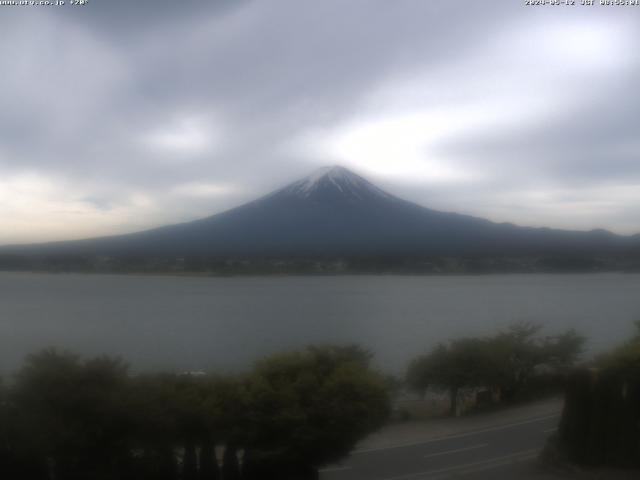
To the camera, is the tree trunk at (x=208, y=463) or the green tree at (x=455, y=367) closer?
the tree trunk at (x=208, y=463)

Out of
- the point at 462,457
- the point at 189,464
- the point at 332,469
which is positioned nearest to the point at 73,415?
the point at 189,464

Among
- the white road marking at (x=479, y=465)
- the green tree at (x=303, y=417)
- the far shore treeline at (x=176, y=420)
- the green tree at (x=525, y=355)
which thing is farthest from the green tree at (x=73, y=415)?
the green tree at (x=525, y=355)

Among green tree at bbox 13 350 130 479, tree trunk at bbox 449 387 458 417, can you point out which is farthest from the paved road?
tree trunk at bbox 449 387 458 417

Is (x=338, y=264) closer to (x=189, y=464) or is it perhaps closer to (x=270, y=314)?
(x=270, y=314)

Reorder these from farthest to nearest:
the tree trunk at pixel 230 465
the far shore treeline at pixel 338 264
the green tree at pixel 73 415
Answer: the far shore treeline at pixel 338 264 → the tree trunk at pixel 230 465 → the green tree at pixel 73 415

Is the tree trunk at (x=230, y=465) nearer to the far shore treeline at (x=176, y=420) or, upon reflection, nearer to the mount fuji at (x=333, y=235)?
the far shore treeline at (x=176, y=420)

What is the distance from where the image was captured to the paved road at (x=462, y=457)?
9.00 meters

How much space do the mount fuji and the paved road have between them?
16.2 meters

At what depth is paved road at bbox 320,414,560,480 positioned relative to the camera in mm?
9000

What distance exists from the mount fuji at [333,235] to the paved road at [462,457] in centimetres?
1620

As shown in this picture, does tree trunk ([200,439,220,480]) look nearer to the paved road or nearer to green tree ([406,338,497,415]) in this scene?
the paved road

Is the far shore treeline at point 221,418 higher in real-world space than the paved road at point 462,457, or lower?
higher

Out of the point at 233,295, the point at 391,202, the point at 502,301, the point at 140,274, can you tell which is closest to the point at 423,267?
the point at 502,301

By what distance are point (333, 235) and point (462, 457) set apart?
4765 cm
